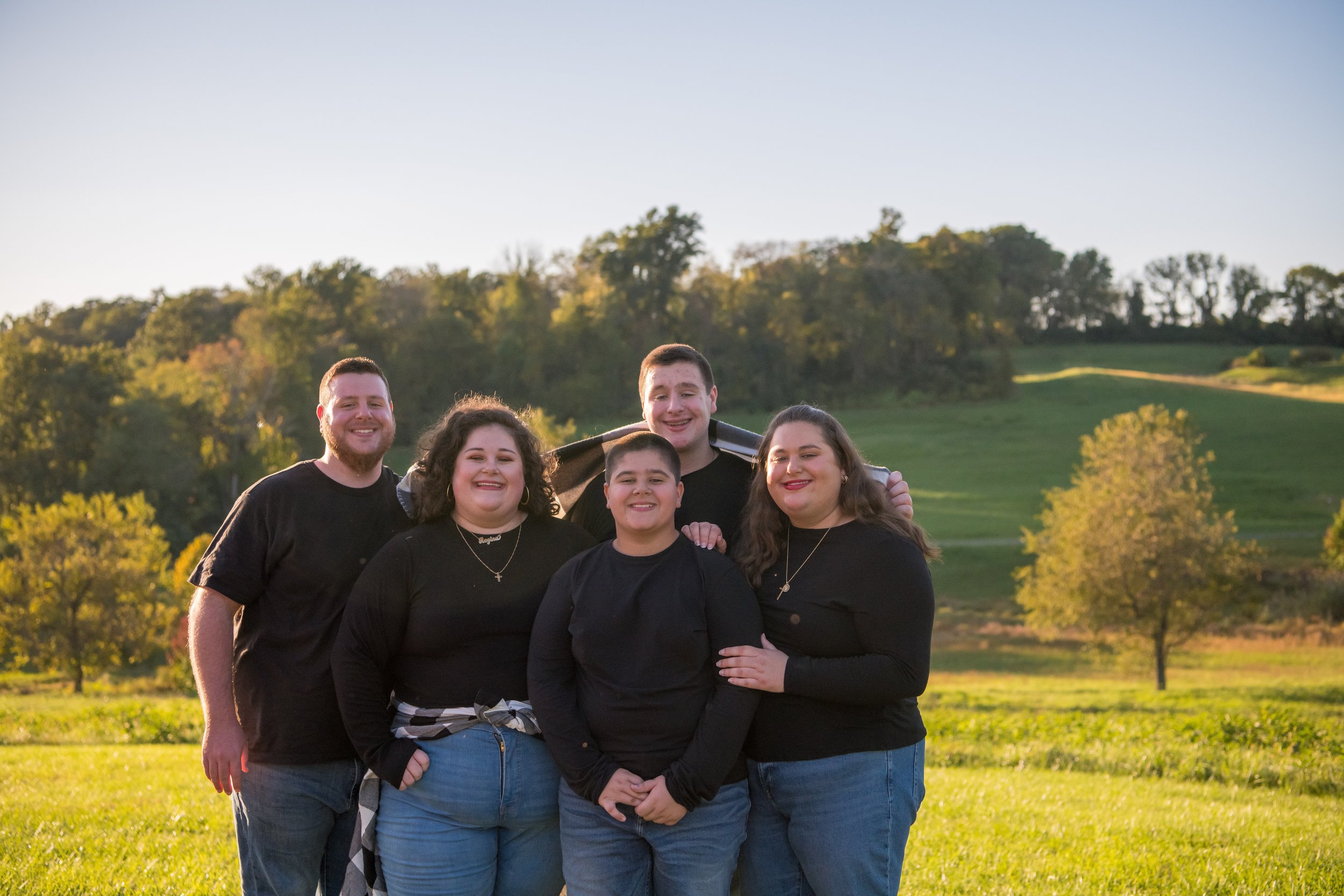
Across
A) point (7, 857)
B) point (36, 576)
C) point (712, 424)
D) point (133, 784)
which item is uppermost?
point (712, 424)

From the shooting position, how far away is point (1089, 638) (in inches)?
1143

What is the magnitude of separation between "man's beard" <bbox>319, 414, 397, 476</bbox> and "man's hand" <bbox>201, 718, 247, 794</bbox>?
108cm

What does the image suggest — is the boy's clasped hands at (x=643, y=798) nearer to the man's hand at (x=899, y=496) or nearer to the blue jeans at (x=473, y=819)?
the blue jeans at (x=473, y=819)

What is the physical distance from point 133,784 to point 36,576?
26.5 meters

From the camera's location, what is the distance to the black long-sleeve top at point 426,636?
3.40 metres

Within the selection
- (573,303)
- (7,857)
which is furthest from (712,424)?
(573,303)

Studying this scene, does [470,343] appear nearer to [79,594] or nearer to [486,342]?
[486,342]

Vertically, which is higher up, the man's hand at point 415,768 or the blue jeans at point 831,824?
the man's hand at point 415,768

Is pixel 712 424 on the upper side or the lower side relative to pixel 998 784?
upper

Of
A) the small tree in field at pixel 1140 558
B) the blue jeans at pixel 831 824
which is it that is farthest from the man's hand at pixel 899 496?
the small tree in field at pixel 1140 558

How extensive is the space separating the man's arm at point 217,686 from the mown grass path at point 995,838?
227 cm

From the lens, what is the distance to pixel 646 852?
335 centimetres

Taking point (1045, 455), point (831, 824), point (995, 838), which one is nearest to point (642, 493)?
point (831, 824)

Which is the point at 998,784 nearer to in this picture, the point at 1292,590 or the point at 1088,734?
the point at 1088,734
